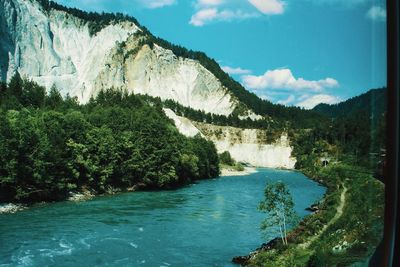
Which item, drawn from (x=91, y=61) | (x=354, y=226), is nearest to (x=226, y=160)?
(x=91, y=61)

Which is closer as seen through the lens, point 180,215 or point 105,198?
point 180,215

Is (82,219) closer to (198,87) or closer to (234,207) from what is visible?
(234,207)

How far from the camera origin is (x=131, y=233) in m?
17.3

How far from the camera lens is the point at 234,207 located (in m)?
24.9

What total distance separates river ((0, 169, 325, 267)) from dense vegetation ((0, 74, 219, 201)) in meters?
2.35

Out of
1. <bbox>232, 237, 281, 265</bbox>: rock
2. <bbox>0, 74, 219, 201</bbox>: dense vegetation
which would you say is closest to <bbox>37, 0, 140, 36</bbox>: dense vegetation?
<bbox>0, 74, 219, 201</bbox>: dense vegetation

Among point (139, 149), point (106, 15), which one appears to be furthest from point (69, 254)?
point (106, 15)

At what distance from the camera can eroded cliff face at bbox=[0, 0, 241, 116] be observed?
80.7 meters

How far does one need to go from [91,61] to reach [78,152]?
77759 mm

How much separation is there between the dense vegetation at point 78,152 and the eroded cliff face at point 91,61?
32.0 m

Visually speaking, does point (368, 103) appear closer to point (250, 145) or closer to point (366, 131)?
point (366, 131)

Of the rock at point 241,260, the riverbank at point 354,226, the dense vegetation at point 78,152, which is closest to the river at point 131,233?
the rock at point 241,260

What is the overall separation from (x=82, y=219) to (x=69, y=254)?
6410mm

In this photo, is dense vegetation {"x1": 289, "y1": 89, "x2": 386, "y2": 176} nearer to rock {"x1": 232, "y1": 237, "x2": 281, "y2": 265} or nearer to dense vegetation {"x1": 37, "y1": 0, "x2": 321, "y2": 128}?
rock {"x1": 232, "y1": 237, "x2": 281, "y2": 265}
